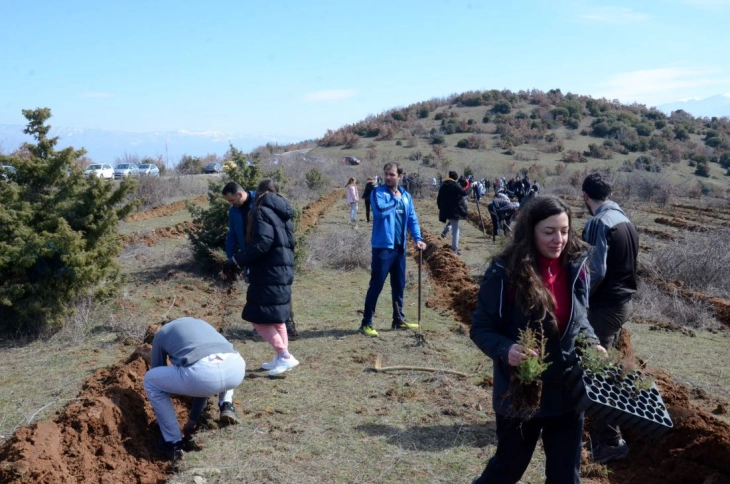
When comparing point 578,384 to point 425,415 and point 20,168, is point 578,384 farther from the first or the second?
point 20,168

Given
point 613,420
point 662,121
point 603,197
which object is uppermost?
point 662,121

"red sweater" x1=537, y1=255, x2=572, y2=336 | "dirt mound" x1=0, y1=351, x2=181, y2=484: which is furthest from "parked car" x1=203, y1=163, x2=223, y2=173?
"red sweater" x1=537, y1=255, x2=572, y2=336

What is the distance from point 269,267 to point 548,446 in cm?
347

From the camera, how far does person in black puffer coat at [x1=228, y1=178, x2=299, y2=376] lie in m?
6.13

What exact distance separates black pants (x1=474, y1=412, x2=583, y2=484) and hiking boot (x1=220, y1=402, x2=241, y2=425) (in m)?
2.43

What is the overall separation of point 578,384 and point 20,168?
732 centimetres

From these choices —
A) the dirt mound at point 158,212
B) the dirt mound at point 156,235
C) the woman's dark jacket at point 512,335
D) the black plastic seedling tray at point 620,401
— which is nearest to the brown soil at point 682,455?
the black plastic seedling tray at point 620,401

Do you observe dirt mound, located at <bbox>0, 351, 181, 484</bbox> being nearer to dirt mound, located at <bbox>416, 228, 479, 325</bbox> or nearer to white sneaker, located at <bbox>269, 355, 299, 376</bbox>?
white sneaker, located at <bbox>269, 355, 299, 376</bbox>

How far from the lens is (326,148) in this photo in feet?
221

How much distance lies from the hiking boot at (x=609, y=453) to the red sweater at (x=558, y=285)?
6.46 feet

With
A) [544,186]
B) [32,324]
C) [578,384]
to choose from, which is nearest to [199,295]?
[32,324]

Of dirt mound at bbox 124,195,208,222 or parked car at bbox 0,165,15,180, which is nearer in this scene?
parked car at bbox 0,165,15,180

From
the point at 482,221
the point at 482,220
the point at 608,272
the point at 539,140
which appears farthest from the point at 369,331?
the point at 539,140

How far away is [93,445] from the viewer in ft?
15.5
